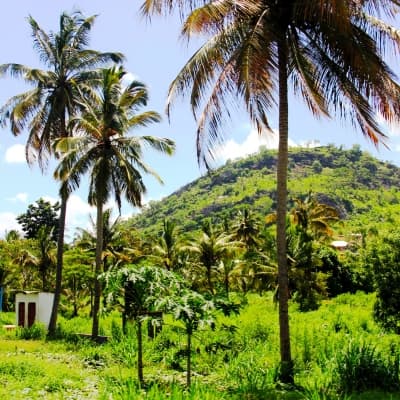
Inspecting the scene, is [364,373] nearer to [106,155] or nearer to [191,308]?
[191,308]

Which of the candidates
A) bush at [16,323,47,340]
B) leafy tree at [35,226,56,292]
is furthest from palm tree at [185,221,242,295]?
bush at [16,323,47,340]

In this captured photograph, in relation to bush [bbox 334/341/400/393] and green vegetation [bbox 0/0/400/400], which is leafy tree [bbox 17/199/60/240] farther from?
bush [bbox 334/341/400/393]

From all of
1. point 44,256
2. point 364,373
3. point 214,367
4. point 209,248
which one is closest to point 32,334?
point 214,367

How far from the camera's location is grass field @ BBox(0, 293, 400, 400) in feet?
30.5

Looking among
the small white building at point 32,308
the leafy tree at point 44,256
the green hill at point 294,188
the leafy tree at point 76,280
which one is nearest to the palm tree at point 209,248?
the leafy tree at point 76,280

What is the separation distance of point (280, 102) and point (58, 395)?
750 cm

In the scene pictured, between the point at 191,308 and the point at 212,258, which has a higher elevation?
the point at 212,258

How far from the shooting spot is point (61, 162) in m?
20.1

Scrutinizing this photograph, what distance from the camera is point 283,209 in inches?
438

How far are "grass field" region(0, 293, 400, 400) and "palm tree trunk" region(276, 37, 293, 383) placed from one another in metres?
0.67

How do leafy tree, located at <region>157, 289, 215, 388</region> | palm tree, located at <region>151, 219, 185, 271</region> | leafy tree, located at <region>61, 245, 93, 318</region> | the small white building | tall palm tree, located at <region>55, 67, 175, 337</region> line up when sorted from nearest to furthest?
leafy tree, located at <region>157, 289, 215, 388</region> < tall palm tree, located at <region>55, 67, 175, 337</region> < leafy tree, located at <region>61, 245, 93, 318</region> < the small white building < palm tree, located at <region>151, 219, 185, 271</region>

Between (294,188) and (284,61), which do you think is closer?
(284,61)

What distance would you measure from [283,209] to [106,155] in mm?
11199

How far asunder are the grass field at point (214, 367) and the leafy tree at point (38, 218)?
108 ft
